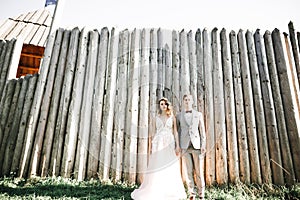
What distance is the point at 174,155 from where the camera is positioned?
4.11 metres

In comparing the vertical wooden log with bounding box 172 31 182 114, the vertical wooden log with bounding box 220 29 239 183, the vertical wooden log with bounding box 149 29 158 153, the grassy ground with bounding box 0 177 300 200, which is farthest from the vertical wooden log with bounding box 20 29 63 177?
the vertical wooden log with bounding box 220 29 239 183

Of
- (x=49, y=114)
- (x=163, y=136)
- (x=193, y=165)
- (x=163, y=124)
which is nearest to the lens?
(x=193, y=165)

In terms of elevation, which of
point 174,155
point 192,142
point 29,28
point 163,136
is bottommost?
point 174,155

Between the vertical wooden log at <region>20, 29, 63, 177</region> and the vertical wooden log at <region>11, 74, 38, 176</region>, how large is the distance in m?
0.12

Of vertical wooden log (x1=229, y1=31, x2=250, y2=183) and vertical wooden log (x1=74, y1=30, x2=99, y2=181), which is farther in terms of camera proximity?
vertical wooden log (x1=74, y1=30, x2=99, y2=181)

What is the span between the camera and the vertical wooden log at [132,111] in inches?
179

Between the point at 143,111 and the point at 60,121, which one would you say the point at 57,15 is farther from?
the point at 143,111

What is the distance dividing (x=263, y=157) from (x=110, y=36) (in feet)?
14.1

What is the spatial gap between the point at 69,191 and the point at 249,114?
12.2ft

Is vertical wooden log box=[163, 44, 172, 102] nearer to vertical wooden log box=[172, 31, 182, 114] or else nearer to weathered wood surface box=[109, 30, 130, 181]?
vertical wooden log box=[172, 31, 182, 114]

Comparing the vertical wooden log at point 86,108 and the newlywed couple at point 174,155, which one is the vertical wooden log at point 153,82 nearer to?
the newlywed couple at point 174,155

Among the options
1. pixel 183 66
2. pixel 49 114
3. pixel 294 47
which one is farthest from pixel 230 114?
pixel 49 114

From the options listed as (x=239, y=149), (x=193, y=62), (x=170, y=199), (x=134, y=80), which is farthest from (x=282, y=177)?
(x=134, y=80)

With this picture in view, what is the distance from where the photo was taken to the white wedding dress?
11.7ft
